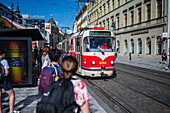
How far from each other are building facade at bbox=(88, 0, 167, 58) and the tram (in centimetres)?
1484

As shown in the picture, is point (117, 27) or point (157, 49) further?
point (117, 27)

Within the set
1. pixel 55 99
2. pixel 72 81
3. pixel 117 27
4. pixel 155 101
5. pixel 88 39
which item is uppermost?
pixel 117 27

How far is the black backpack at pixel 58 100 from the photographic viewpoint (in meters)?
1.92

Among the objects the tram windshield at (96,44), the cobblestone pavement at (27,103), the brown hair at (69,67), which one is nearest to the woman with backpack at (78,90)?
the brown hair at (69,67)

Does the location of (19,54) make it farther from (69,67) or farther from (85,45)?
(69,67)

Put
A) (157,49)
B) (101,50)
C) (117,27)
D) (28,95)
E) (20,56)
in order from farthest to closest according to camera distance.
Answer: (117,27)
(157,49)
(101,50)
(20,56)
(28,95)

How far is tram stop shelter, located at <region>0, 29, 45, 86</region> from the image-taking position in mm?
7154

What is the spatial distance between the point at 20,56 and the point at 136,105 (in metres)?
5.11

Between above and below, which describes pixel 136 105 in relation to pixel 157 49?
below

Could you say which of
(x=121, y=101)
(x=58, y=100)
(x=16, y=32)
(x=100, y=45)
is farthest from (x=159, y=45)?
(x=58, y=100)

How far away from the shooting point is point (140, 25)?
27.0 metres

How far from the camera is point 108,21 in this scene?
4138cm

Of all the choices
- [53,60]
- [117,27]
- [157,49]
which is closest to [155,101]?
[53,60]

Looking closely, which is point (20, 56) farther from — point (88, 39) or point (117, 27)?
point (117, 27)
